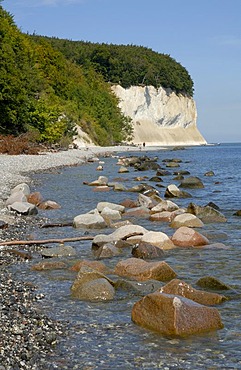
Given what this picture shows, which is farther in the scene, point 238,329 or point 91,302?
A: point 91,302

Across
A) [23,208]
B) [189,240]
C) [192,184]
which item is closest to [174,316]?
[189,240]

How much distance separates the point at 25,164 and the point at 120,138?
218 ft

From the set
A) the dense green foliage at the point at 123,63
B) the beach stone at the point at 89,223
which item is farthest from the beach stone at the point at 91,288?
the dense green foliage at the point at 123,63

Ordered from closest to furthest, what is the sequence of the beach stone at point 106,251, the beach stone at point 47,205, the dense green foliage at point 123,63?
the beach stone at point 106,251 < the beach stone at point 47,205 < the dense green foliage at point 123,63

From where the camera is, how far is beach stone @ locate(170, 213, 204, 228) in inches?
506

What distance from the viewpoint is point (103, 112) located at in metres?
90.4

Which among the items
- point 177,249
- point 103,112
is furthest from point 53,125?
point 177,249

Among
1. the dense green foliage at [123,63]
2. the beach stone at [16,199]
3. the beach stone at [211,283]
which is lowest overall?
the beach stone at [211,283]

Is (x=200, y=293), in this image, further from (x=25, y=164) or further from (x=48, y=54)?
(x=48, y=54)

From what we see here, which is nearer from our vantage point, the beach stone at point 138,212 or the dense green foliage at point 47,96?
the beach stone at point 138,212

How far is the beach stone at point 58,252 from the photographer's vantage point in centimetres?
930

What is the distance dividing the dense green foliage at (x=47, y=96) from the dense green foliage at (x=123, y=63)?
4.95 m

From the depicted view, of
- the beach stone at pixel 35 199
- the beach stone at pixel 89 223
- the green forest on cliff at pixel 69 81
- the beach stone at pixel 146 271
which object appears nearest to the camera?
the beach stone at pixel 146 271

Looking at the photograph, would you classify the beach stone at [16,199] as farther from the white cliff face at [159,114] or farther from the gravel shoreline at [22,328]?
the white cliff face at [159,114]
